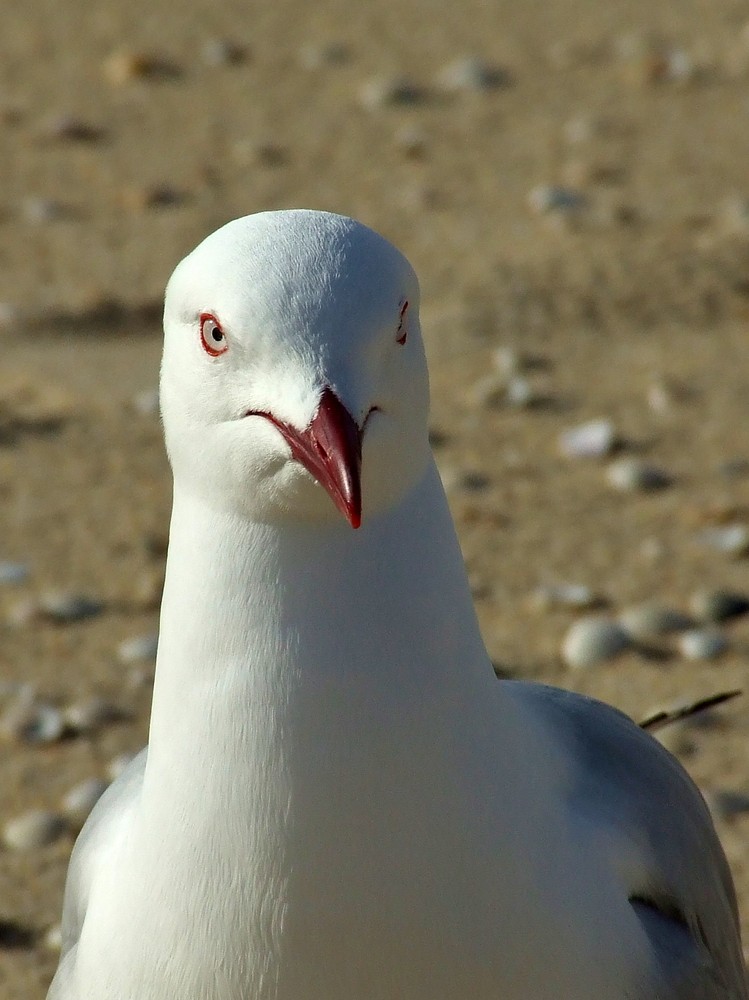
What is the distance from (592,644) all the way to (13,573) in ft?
4.92

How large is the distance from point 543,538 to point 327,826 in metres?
2.55

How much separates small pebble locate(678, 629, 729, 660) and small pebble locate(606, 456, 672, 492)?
0.79 meters

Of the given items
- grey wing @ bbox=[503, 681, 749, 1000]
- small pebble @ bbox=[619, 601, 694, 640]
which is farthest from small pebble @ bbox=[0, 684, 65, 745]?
grey wing @ bbox=[503, 681, 749, 1000]

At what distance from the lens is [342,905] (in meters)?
1.99

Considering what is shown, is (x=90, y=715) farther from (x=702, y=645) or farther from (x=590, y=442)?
(x=590, y=442)

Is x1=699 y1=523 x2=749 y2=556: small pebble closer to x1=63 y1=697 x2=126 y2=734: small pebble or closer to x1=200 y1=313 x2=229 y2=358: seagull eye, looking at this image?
x1=63 y1=697 x2=126 y2=734: small pebble

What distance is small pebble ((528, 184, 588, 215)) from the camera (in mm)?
6113

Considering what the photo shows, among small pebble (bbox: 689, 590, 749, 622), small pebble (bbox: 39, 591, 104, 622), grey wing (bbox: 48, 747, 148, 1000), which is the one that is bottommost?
small pebble (bbox: 39, 591, 104, 622)

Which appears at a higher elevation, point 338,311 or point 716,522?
point 338,311

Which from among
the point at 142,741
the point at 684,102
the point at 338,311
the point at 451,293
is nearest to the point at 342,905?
the point at 338,311

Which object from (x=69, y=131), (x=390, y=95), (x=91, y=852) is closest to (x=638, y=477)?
(x=91, y=852)

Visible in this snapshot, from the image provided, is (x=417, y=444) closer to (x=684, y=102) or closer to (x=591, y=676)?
(x=591, y=676)

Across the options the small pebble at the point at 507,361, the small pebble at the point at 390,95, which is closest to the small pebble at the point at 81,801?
the small pebble at the point at 507,361

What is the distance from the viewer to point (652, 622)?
13.0 feet
